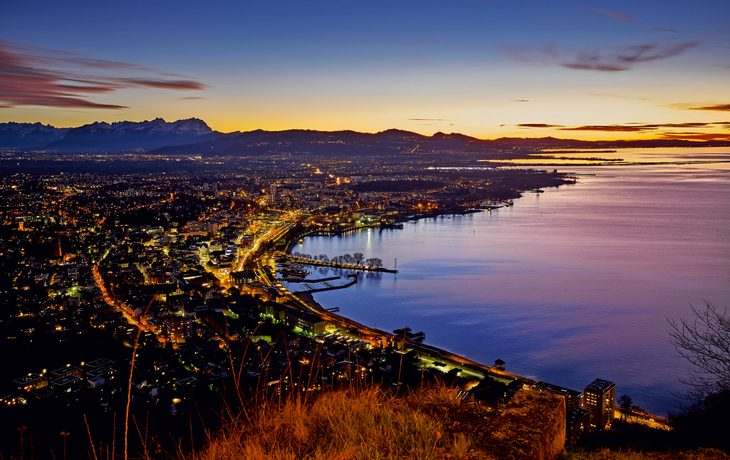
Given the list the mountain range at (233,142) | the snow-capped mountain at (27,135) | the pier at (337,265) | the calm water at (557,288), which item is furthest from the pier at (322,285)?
the snow-capped mountain at (27,135)

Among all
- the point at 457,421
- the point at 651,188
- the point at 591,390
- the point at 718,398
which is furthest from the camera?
the point at 651,188

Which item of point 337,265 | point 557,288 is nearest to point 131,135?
point 337,265

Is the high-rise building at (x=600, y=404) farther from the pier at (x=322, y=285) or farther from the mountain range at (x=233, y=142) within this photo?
the mountain range at (x=233, y=142)

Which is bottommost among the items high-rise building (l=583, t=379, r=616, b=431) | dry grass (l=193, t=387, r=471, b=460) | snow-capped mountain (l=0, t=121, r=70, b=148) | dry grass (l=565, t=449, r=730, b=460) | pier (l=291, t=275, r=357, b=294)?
pier (l=291, t=275, r=357, b=294)

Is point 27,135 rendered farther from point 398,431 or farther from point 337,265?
point 398,431

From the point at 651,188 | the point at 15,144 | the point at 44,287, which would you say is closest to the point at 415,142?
the point at 651,188

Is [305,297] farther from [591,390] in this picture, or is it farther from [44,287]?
[591,390]

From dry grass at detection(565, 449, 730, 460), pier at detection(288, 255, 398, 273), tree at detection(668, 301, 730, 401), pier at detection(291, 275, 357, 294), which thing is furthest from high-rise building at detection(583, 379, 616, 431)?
pier at detection(288, 255, 398, 273)

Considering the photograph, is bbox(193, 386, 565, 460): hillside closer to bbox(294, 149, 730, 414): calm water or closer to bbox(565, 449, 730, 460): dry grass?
bbox(565, 449, 730, 460): dry grass
